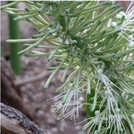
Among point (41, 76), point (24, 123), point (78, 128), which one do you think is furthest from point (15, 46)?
point (24, 123)

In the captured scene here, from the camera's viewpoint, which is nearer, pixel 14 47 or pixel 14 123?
pixel 14 123

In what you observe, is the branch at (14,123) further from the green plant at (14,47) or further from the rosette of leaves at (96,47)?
the green plant at (14,47)

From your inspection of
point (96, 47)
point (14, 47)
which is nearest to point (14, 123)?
point (96, 47)

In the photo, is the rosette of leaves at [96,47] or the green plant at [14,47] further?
the green plant at [14,47]

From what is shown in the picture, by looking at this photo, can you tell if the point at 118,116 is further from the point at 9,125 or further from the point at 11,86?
the point at 11,86

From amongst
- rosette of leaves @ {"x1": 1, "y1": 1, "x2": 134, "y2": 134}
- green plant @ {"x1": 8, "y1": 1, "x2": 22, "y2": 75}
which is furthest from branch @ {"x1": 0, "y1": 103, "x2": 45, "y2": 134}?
green plant @ {"x1": 8, "y1": 1, "x2": 22, "y2": 75}

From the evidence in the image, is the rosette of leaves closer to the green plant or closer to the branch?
the branch

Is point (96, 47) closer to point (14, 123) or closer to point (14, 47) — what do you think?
point (14, 123)

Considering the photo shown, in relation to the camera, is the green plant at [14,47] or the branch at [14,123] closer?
the branch at [14,123]

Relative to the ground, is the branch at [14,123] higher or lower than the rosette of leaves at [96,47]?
lower

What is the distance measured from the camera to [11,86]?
131cm

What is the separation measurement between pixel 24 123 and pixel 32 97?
4.39ft

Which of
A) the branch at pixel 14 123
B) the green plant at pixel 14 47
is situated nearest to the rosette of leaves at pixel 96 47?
the branch at pixel 14 123

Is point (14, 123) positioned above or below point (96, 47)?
below
